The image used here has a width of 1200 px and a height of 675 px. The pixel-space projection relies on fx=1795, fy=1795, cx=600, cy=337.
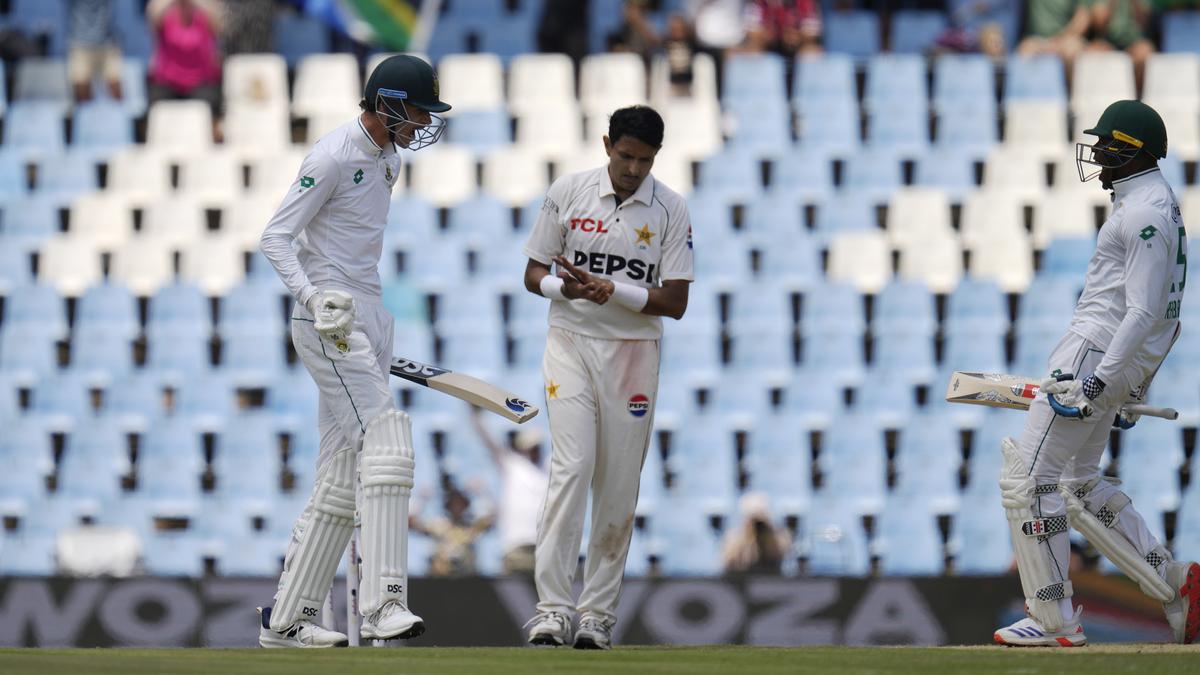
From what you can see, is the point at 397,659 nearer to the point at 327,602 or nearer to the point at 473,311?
the point at 327,602

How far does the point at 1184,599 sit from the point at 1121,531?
35cm

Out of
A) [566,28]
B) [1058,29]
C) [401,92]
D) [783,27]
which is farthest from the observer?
[566,28]

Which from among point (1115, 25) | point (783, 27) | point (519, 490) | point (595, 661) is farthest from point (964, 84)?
point (595, 661)

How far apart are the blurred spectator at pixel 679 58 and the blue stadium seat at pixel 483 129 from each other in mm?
1389

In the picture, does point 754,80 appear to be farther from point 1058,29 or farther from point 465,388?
point 465,388

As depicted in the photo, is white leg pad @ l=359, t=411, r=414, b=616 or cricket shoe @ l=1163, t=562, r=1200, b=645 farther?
cricket shoe @ l=1163, t=562, r=1200, b=645

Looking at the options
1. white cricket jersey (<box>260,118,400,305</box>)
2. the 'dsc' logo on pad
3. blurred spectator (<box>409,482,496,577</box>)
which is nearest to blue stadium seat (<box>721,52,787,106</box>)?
blurred spectator (<box>409,482,496,577</box>)

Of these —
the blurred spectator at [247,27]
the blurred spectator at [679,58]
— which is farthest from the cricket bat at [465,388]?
the blurred spectator at [247,27]

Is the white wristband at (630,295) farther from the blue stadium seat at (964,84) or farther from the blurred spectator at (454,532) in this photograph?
the blue stadium seat at (964,84)

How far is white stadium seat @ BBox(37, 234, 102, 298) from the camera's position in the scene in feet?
45.9

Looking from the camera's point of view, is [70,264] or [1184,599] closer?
[1184,599]

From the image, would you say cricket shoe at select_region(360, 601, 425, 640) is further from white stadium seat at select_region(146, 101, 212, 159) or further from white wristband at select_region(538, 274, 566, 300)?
white stadium seat at select_region(146, 101, 212, 159)

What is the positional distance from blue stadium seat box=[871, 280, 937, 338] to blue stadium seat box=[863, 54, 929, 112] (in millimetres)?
1997

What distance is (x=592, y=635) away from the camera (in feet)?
21.2
